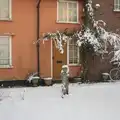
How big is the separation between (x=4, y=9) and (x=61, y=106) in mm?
8854

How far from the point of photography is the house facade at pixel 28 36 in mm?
19208

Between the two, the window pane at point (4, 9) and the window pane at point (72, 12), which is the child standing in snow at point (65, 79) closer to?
the window pane at point (4, 9)

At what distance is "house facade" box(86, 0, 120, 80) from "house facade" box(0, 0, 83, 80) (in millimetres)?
1359

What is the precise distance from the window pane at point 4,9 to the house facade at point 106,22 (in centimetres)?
506

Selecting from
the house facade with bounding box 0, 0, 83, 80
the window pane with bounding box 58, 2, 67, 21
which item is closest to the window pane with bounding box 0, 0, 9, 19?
the house facade with bounding box 0, 0, 83, 80

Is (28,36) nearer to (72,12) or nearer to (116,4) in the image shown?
(72,12)

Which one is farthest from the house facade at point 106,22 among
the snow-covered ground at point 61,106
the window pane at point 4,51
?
the snow-covered ground at point 61,106

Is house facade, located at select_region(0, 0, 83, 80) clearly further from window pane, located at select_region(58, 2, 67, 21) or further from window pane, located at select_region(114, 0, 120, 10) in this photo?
window pane, located at select_region(114, 0, 120, 10)

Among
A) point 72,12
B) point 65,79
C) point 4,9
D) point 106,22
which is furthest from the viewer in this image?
point 106,22

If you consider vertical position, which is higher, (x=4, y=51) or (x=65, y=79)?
(x=4, y=51)

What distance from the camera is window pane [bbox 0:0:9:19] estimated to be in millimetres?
19172

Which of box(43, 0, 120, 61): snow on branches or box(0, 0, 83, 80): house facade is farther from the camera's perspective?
box(43, 0, 120, 61): snow on branches

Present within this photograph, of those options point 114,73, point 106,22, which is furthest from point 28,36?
point 114,73

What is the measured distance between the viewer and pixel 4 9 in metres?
19.3
